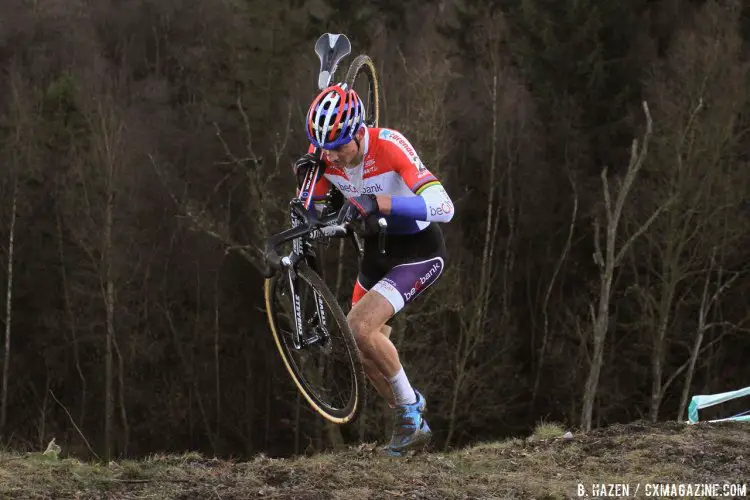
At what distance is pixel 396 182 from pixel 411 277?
2.17 ft

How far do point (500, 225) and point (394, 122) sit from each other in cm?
1149

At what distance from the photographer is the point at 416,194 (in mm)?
6461

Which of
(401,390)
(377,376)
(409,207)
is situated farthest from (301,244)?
(401,390)

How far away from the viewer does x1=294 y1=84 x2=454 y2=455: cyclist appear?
6320mm

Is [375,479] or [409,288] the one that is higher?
[409,288]

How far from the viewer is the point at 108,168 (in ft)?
106

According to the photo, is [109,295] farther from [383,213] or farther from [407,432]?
[383,213]

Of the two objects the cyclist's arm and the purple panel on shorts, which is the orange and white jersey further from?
the purple panel on shorts

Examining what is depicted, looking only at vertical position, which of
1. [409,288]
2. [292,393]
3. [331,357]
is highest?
[409,288]

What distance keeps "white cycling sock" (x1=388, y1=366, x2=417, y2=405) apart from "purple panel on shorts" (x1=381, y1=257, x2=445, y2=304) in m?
0.54

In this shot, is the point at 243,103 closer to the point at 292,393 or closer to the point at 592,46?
the point at 292,393

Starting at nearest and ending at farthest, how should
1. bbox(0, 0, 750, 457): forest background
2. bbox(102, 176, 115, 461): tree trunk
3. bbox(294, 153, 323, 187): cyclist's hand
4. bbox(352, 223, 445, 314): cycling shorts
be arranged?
bbox(352, 223, 445, 314): cycling shorts, bbox(294, 153, 323, 187): cyclist's hand, bbox(0, 0, 750, 457): forest background, bbox(102, 176, 115, 461): tree trunk

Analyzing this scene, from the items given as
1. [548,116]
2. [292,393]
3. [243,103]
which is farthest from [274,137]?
[548,116]

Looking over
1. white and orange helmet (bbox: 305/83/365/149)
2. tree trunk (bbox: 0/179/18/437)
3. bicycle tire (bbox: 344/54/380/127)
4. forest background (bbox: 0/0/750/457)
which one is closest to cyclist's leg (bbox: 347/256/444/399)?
white and orange helmet (bbox: 305/83/365/149)
